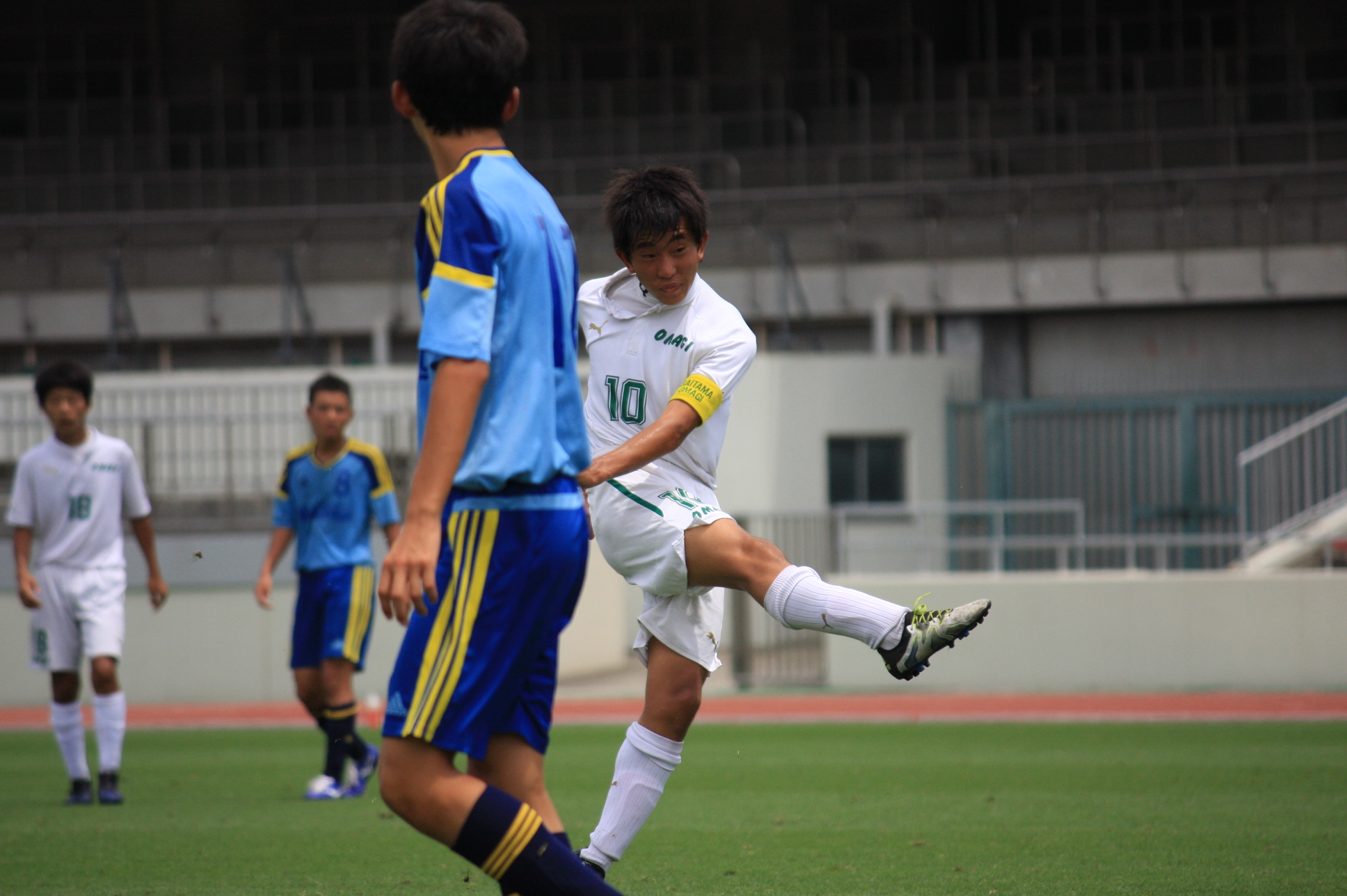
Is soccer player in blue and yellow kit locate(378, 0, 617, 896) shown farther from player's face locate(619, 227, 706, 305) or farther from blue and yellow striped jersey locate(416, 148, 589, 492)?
player's face locate(619, 227, 706, 305)

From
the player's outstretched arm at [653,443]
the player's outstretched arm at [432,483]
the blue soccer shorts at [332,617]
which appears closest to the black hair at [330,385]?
the blue soccer shorts at [332,617]

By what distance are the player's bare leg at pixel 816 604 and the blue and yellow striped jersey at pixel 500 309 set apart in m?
1.29

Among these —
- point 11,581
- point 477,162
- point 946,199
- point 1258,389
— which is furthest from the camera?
point 946,199

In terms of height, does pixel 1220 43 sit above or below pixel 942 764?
above

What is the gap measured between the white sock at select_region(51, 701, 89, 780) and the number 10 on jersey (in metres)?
4.57

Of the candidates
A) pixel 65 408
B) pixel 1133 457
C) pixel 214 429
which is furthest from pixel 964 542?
pixel 65 408

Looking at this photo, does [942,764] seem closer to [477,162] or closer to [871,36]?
[477,162]

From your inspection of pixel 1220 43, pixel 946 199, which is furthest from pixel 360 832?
pixel 1220 43

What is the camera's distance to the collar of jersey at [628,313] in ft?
14.9

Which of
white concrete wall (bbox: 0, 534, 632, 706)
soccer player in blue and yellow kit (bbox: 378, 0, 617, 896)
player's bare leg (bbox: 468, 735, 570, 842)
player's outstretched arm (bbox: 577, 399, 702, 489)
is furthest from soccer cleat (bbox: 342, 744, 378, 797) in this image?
white concrete wall (bbox: 0, 534, 632, 706)

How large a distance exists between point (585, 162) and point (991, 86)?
297 inches

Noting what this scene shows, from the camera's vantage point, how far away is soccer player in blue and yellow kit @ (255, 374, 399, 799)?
→ 7.69 metres

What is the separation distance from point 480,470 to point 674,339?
5.41 feet

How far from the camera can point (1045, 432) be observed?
20.9 metres
